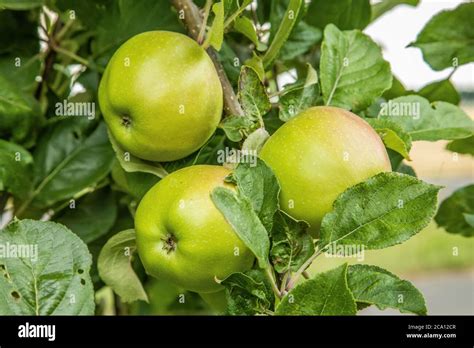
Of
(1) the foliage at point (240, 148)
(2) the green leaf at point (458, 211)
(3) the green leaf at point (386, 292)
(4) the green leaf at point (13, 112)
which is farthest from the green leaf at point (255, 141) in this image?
(2) the green leaf at point (458, 211)

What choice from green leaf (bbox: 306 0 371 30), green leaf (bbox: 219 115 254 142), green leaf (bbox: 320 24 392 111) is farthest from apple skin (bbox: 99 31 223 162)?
green leaf (bbox: 306 0 371 30)

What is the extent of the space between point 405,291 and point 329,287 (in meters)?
0.07

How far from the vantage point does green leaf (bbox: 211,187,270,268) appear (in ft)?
1.55

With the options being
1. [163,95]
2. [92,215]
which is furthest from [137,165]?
[92,215]

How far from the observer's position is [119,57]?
558 mm

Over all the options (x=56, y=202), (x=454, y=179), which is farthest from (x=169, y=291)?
(x=454, y=179)

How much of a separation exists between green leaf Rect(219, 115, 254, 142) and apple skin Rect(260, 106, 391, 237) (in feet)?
0.10

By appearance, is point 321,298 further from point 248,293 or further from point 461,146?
point 461,146

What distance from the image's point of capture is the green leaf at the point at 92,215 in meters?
0.74

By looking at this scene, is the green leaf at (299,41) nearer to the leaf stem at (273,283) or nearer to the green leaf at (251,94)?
the green leaf at (251,94)

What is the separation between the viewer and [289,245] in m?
0.51

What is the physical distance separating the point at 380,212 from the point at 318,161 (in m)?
0.05

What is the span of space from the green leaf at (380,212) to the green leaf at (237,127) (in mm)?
98
